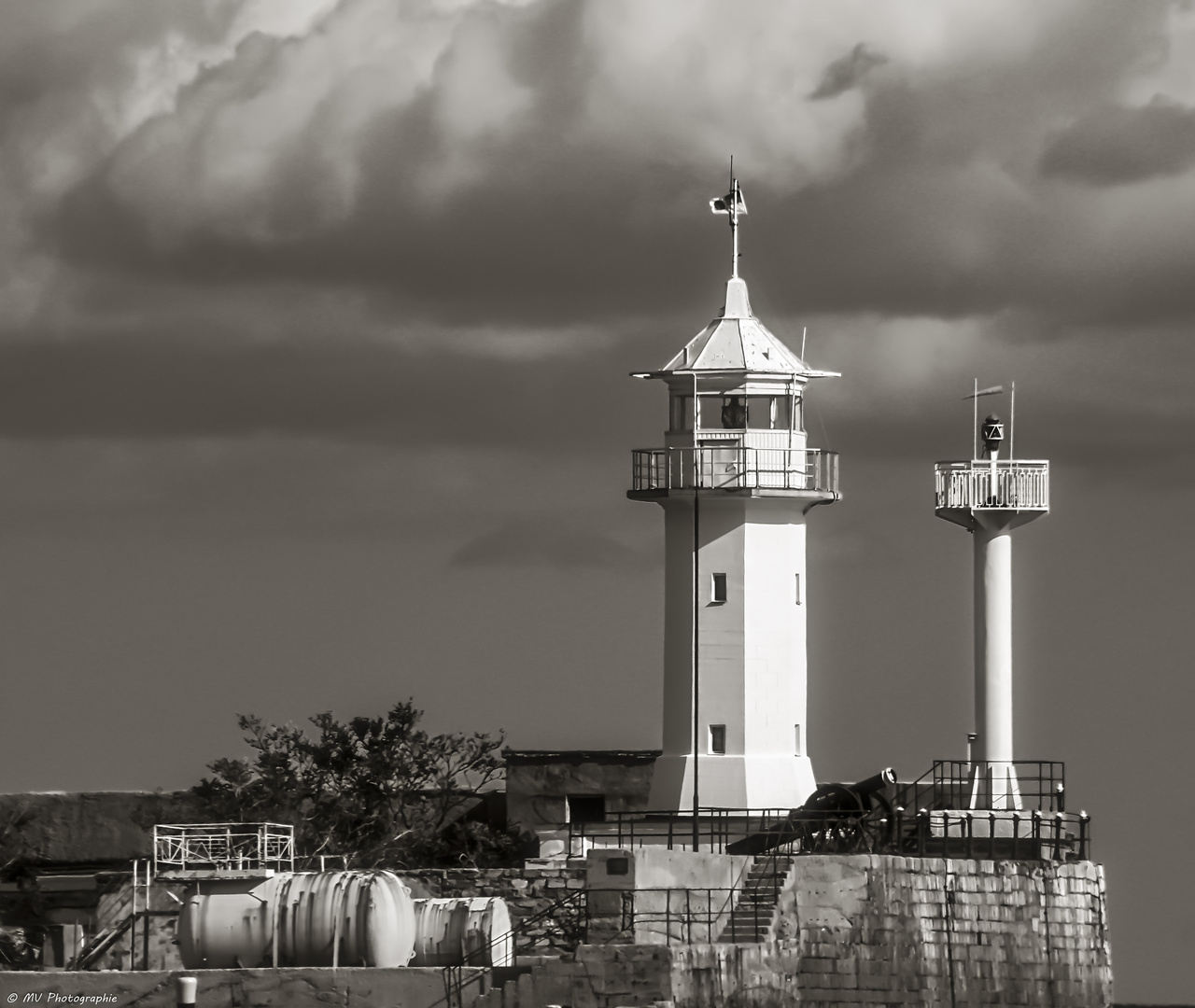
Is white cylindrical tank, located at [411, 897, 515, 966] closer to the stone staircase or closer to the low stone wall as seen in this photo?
the low stone wall

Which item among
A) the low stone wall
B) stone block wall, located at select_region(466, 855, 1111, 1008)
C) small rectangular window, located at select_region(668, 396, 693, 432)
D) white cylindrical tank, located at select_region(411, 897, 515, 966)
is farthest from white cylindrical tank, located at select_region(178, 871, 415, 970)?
small rectangular window, located at select_region(668, 396, 693, 432)

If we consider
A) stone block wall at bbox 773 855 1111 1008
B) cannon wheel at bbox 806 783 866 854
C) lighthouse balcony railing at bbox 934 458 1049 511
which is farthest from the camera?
lighthouse balcony railing at bbox 934 458 1049 511

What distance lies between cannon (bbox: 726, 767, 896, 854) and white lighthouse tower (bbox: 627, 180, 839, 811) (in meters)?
5.23

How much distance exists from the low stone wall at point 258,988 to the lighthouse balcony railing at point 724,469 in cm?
1360

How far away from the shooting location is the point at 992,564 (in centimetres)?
5841

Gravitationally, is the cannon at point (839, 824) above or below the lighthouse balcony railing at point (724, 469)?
below

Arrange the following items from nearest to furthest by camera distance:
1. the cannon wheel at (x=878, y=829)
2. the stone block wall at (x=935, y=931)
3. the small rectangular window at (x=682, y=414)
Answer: the stone block wall at (x=935, y=931), the cannon wheel at (x=878, y=829), the small rectangular window at (x=682, y=414)

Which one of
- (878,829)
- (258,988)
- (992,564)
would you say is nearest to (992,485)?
(992,564)

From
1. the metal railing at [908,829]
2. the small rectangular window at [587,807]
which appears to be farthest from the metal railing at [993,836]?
the small rectangular window at [587,807]

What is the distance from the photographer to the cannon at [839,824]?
52.8m

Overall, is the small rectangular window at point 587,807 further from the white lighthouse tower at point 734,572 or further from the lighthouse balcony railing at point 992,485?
the lighthouse balcony railing at point 992,485

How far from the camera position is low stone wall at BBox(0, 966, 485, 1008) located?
1938 inches

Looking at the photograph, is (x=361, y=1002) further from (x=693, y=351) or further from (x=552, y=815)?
(x=693, y=351)

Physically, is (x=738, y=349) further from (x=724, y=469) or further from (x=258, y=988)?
(x=258, y=988)
